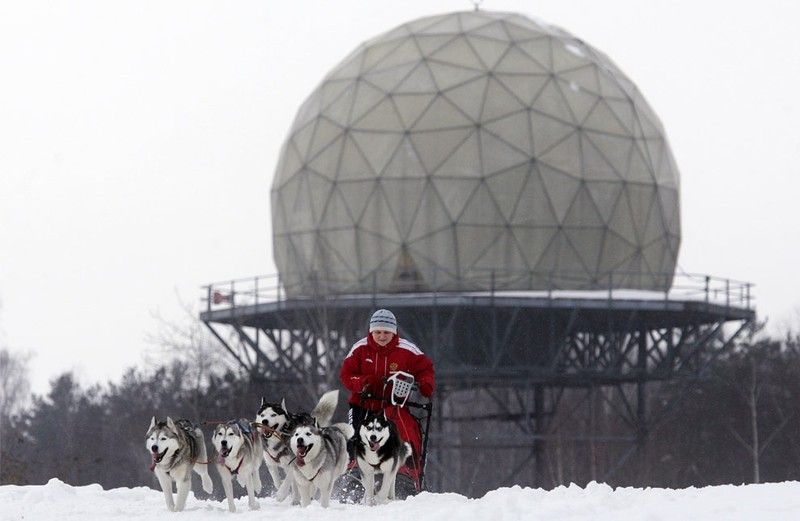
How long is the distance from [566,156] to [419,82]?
382 centimetres

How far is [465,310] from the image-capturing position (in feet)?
117

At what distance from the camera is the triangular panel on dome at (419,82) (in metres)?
35.6

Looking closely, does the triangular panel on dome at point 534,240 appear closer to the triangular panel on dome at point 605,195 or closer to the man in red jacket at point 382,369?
the triangular panel on dome at point 605,195

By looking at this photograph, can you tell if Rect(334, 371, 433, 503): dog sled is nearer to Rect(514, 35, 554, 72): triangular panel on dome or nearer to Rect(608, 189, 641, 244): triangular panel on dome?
Rect(608, 189, 641, 244): triangular panel on dome

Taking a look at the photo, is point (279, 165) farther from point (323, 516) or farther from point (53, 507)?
point (323, 516)

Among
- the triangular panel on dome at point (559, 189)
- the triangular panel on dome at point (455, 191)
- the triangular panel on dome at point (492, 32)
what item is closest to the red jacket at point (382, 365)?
the triangular panel on dome at point (455, 191)

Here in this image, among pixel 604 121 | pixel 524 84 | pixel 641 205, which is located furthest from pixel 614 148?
pixel 524 84

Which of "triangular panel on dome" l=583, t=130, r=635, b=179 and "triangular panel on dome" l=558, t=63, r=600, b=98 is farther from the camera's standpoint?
"triangular panel on dome" l=558, t=63, r=600, b=98

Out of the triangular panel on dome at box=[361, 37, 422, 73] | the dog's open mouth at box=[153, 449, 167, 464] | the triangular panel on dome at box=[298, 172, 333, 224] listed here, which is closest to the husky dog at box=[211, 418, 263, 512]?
the dog's open mouth at box=[153, 449, 167, 464]

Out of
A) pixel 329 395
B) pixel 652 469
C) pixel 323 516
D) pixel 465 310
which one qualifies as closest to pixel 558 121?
pixel 465 310

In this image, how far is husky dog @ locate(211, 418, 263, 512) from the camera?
1330 centimetres

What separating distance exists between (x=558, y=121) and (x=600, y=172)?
157cm

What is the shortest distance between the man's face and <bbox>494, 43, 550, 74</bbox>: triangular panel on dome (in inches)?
878

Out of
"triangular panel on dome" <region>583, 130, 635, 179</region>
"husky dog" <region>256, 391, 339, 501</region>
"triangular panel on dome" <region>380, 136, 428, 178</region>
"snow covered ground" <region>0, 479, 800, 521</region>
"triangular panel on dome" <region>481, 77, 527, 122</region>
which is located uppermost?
"triangular panel on dome" <region>481, 77, 527, 122</region>
